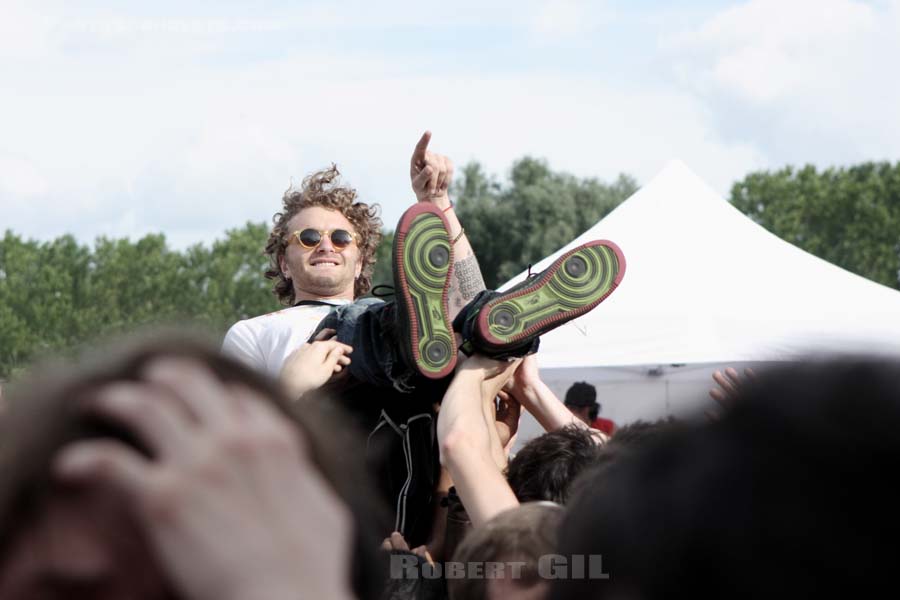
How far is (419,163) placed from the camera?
2.45m

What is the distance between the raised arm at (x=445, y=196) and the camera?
2.43 metres

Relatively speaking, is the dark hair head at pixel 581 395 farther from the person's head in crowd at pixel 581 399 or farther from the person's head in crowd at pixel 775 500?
the person's head in crowd at pixel 775 500

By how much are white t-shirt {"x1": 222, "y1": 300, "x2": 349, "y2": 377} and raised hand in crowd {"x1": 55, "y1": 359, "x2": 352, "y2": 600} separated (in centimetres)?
213

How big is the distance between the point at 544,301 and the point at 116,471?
176 centimetres

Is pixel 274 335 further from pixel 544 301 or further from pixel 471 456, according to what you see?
pixel 471 456

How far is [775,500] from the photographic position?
50 centimetres

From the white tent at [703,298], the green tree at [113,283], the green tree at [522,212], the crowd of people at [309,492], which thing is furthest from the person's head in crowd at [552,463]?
the green tree at [113,283]

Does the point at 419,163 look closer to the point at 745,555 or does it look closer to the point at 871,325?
the point at 745,555

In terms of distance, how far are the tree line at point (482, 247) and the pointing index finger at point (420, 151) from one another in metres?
31.9

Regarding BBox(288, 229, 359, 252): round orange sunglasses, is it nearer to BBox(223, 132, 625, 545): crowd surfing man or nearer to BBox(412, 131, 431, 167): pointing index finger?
BBox(223, 132, 625, 545): crowd surfing man

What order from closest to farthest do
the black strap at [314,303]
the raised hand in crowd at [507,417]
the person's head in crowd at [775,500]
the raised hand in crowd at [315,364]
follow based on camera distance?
1. the person's head in crowd at [775,500]
2. the raised hand in crowd at [315,364]
3. the raised hand in crowd at [507,417]
4. the black strap at [314,303]

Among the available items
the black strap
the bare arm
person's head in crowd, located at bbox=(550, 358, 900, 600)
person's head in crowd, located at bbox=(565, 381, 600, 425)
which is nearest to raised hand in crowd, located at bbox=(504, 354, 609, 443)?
the bare arm

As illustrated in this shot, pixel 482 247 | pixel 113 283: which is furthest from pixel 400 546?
pixel 113 283

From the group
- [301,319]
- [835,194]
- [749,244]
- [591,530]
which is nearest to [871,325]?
[749,244]
